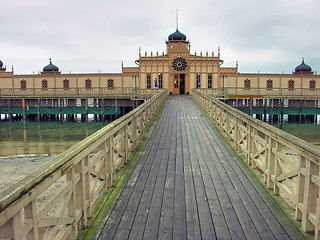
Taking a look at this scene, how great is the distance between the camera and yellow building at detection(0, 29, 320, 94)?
1484 inches

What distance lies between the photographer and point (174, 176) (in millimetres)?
5676

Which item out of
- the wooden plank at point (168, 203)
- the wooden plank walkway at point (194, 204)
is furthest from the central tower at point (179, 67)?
the wooden plank walkway at point (194, 204)

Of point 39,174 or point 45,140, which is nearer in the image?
point 39,174

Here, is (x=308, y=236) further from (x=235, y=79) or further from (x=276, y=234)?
(x=235, y=79)

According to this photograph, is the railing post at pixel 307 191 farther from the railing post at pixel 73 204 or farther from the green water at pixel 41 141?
the green water at pixel 41 141

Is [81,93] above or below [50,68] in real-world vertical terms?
below

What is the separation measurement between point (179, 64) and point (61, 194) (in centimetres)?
3578

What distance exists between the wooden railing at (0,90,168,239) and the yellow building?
105 ft

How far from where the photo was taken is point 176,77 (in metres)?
38.2

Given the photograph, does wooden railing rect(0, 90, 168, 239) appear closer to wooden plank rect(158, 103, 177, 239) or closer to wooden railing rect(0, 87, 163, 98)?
wooden plank rect(158, 103, 177, 239)

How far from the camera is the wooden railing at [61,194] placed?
88.3 inches

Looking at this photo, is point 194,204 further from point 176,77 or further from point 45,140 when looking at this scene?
point 176,77

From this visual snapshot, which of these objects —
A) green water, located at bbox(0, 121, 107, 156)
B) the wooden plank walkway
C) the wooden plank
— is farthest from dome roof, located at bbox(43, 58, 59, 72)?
the wooden plank walkway

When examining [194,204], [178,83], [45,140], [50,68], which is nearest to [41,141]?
[45,140]
